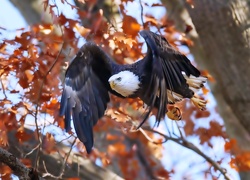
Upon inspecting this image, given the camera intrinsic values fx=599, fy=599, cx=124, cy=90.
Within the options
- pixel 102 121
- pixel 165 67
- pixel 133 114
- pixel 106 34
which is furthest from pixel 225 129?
pixel 165 67

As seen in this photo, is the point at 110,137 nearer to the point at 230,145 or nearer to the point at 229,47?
the point at 230,145

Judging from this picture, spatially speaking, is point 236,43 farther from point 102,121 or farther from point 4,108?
point 4,108

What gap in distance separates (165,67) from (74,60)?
98cm

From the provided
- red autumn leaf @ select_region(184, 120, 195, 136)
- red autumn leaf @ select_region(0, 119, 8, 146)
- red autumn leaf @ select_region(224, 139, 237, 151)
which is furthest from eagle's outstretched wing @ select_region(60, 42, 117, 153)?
red autumn leaf @ select_region(184, 120, 195, 136)

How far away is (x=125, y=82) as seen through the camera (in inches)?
164

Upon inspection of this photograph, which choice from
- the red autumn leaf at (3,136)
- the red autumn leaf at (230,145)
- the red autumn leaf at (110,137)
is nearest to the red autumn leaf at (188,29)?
the red autumn leaf at (230,145)

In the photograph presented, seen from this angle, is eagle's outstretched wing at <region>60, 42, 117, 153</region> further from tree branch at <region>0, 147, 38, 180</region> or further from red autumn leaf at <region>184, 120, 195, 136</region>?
red autumn leaf at <region>184, 120, 195, 136</region>

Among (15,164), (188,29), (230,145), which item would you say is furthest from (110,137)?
(15,164)

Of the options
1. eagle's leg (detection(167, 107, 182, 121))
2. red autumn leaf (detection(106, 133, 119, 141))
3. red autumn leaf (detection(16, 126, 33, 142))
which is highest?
eagle's leg (detection(167, 107, 182, 121))

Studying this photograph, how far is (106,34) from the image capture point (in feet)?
15.8

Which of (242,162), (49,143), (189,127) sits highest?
(49,143)

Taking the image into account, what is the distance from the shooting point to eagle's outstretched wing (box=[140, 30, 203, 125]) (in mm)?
3689

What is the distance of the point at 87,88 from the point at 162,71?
38.6 inches

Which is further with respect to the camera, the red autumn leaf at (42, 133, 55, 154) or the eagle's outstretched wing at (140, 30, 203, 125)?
the red autumn leaf at (42, 133, 55, 154)
